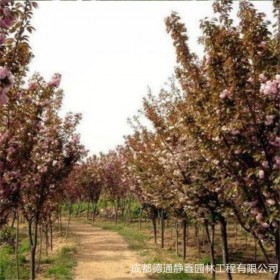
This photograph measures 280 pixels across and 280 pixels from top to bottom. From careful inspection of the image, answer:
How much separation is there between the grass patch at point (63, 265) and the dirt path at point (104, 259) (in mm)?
299

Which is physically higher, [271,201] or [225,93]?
[225,93]

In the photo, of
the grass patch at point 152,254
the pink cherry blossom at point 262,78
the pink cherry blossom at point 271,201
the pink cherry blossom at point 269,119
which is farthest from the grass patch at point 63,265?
the pink cherry blossom at point 262,78

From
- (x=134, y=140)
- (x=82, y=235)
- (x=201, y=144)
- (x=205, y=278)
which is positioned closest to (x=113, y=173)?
(x=82, y=235)

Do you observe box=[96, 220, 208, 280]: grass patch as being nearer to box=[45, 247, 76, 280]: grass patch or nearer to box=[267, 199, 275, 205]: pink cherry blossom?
box=[45, 247, 76, 280]: grass patch

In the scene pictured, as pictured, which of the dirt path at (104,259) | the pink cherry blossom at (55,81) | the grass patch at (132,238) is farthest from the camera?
the grass patch at (132,238)

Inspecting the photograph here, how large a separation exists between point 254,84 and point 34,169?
8.59m

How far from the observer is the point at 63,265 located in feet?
62.8

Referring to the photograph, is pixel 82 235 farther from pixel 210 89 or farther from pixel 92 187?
pixel 210 89

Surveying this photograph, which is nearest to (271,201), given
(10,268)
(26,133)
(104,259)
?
(26,133)

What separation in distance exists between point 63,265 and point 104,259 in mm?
2832

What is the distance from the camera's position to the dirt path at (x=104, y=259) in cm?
1770

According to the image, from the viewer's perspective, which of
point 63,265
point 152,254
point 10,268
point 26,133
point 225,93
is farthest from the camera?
point 152,254

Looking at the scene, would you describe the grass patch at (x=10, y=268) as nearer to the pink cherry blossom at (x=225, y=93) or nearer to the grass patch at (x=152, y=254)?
the grass patch at (x=152, y=254)

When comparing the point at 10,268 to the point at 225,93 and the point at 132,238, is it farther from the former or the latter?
the point at 225,93
